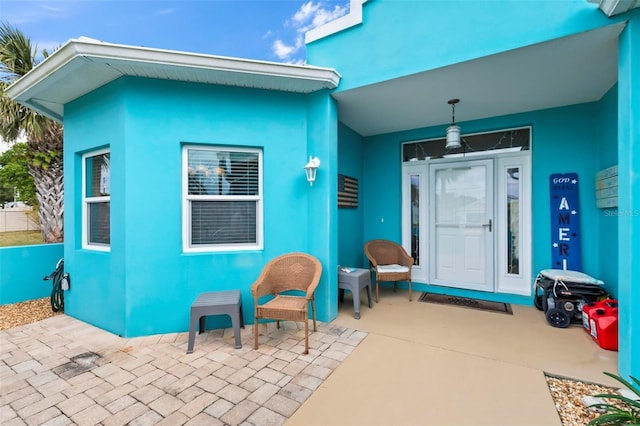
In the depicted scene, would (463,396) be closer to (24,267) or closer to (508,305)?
(508,305)

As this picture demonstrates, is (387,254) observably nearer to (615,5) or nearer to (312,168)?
(312,168)

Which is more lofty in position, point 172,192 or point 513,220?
point 172,192

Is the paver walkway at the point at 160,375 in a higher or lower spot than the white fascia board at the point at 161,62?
lower

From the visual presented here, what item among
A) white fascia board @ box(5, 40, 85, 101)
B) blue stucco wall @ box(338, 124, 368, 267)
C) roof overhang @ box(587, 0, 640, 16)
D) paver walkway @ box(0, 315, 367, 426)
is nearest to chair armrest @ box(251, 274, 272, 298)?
paver walkway @ box(0, 315, 367, 426)

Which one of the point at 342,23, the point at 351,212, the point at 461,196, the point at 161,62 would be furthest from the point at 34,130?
the point at 461,196

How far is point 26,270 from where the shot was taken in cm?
464

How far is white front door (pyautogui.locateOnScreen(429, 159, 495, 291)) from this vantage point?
15.0 ft

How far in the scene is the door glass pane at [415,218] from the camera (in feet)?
16.8

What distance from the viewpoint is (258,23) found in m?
5.62

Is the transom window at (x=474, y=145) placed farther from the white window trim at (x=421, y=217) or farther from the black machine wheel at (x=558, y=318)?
the black machine wheel at (x=558, y=318)

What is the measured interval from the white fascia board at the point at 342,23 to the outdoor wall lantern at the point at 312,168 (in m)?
1.64

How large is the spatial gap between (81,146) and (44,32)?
347cm

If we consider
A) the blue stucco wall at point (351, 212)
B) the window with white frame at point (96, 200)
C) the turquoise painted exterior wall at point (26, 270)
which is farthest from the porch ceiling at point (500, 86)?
the turquoise painted exterior wall at point (26, 270)

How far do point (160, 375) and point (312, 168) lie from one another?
2654 millimetres
